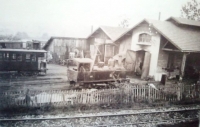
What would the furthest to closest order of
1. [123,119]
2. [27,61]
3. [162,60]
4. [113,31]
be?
[162,60]
[123,119]
[113,31]
[27,61]

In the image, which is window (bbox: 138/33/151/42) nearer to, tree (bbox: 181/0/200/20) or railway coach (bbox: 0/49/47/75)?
tree (bbox: 181/0/200/20)

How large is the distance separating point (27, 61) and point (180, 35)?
11.8 feet

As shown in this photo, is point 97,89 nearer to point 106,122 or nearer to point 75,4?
point 106,122

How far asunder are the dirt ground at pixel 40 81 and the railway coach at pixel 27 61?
0.41ft

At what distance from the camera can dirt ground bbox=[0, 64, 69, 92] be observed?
3791 mm

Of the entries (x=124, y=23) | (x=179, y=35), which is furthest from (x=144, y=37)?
(x=179, y=35)

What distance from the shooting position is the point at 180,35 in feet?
15.8

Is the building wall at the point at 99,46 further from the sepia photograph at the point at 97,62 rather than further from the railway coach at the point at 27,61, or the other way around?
the railway coach at the point at 27,61

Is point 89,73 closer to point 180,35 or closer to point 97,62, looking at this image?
point 97,62

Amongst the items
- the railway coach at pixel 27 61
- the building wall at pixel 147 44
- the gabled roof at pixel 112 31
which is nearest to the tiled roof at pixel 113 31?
the gabled roof at pixel 112 31

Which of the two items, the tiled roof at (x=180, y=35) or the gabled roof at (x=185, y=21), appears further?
the gabled roof at (x=185, y=21)

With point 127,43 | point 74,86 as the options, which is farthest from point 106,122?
point 127,43

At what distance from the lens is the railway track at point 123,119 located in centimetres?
395

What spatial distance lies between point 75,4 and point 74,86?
165 cm
